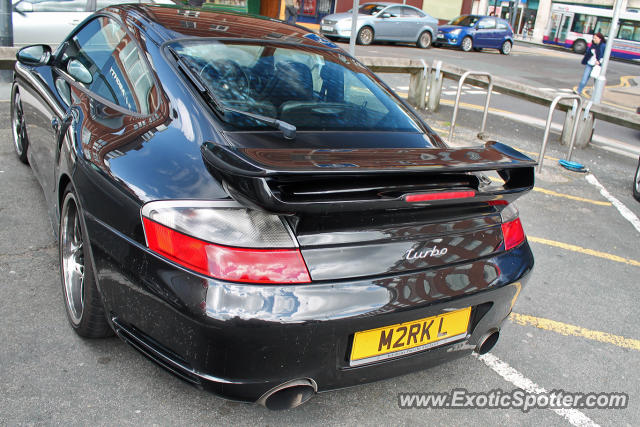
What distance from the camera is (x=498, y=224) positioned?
2.53 metres

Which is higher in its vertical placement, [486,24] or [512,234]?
[486,24]

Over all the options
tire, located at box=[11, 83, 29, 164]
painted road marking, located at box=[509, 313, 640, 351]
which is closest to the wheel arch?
tire, located at box=[11, 83, 29, 164]

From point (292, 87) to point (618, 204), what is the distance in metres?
4.83

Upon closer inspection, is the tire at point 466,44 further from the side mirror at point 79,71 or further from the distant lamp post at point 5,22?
the side mirror at point 79,71

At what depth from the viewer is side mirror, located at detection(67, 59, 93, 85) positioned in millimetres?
3154

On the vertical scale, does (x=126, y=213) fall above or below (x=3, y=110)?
above

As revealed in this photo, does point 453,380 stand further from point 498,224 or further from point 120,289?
point 120,289

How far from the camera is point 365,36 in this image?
73.0ft

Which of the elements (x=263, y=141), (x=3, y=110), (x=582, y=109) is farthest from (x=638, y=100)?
(x=263, y=141)

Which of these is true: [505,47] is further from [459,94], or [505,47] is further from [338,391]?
[338,391]

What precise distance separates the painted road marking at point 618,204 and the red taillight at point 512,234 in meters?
3.56

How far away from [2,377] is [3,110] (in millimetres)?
5233

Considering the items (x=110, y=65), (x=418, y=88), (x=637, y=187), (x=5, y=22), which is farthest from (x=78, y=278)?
(x=418, y=88)

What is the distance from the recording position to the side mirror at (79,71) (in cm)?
315
